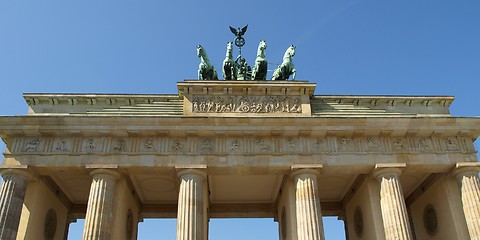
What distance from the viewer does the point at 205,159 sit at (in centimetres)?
2173

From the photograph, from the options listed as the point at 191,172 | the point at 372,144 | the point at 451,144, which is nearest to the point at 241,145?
the point at 191,172

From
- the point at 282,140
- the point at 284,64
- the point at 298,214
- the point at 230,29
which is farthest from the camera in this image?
the point at 230,29

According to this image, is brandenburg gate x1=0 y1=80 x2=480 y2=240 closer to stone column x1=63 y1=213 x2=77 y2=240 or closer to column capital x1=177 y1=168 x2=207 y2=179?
column capital x1=177 y1=168 x2=207 y2=179

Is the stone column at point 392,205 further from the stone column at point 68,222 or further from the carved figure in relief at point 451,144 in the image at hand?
the stone column at point 68,222

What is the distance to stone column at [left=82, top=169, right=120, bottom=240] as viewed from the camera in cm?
1980

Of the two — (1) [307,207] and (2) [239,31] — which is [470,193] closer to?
(1) [307,207]

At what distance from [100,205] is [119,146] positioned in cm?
319

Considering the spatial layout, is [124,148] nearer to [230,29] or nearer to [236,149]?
[236,149]

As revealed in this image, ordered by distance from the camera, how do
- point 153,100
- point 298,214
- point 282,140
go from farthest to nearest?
point 153,100, point 282,140, point 298,214

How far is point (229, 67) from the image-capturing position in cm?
2641

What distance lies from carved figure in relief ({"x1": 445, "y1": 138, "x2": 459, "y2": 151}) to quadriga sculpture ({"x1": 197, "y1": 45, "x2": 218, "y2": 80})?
14.1 metres

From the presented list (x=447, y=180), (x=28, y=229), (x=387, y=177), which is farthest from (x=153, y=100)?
(x=447, y=180)

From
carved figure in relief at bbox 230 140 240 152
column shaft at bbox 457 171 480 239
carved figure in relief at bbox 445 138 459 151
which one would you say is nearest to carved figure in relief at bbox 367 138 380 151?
carved figure in relief at bbox 445 138 459 151

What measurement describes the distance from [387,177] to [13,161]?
758 inches
